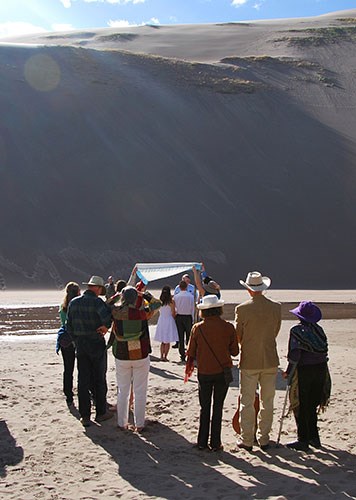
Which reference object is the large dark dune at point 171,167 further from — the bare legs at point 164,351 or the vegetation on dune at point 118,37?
Answer: the vegetation on dune at point 118,37

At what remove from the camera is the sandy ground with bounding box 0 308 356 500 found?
4.98m

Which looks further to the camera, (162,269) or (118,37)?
(118,37)

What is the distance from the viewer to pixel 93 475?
17.5 ft

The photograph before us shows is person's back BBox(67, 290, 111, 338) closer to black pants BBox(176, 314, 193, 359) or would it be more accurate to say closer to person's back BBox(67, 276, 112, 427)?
person's back BBox(67, 276, 112, 427)

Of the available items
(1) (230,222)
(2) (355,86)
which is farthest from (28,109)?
(2) (355,86)

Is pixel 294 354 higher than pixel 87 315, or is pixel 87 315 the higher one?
pixel 87 315

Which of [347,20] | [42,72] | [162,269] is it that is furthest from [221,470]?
[347,20]

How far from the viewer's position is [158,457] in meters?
5.89

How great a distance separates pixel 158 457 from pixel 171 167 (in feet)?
130

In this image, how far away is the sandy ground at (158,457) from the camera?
4.98 m

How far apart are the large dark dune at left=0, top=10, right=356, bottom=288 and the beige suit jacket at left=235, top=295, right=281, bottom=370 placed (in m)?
27.1

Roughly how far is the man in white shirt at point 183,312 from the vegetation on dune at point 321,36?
248 feet

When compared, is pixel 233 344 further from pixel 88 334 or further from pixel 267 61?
pixel 267 61

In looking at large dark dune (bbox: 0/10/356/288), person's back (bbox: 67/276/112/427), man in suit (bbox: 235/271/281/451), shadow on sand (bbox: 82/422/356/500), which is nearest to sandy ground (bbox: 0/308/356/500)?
shadow on sand (bbox: 82/422/356/500)
